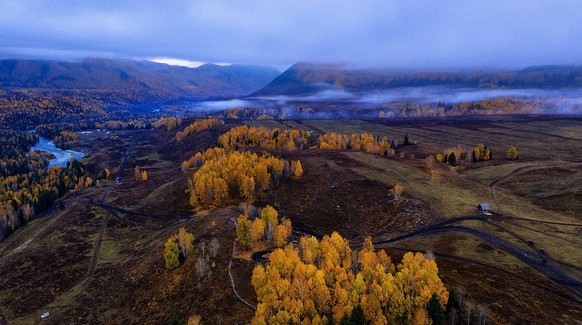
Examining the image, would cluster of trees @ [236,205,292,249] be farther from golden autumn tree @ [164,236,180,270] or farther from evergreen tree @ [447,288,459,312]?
evergreen tree @ [447,288,459,312]

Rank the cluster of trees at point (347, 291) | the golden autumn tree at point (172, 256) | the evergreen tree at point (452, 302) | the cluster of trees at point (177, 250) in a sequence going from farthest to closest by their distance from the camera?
the cluster of trees at point (177, 250)
the golden autumn tree at point (172, 256)
the cluster of trees at point (347, 291)
the evergreen tree at point (452, 302)

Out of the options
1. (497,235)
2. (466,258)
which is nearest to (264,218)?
(466,258)

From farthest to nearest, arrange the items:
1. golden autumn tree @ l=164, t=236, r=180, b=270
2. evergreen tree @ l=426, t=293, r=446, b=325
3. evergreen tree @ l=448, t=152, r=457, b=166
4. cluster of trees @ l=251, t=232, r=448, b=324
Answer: evergreen tree @ l=448, t=152, r=457, b=166 < golden autumn tree @ l=164, t=236, r=180, b=270 < cluster of trees @ l=251, t=232, r=448, b=324 < evergreen tree @ l=426, t=293, r=446, b=325

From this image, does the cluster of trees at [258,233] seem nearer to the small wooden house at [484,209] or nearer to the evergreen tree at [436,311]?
the evergreen tree at [436,311]

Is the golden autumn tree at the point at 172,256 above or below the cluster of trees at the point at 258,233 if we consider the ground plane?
below

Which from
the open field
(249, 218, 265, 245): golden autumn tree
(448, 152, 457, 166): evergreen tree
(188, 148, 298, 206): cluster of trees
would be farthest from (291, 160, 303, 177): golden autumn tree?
(448, 152, 457, 166): evergreen tree

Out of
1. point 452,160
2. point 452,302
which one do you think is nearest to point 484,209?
point 452,302

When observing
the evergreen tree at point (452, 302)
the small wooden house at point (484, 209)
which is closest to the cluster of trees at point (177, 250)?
the evergreen tree at point (452, 302)
